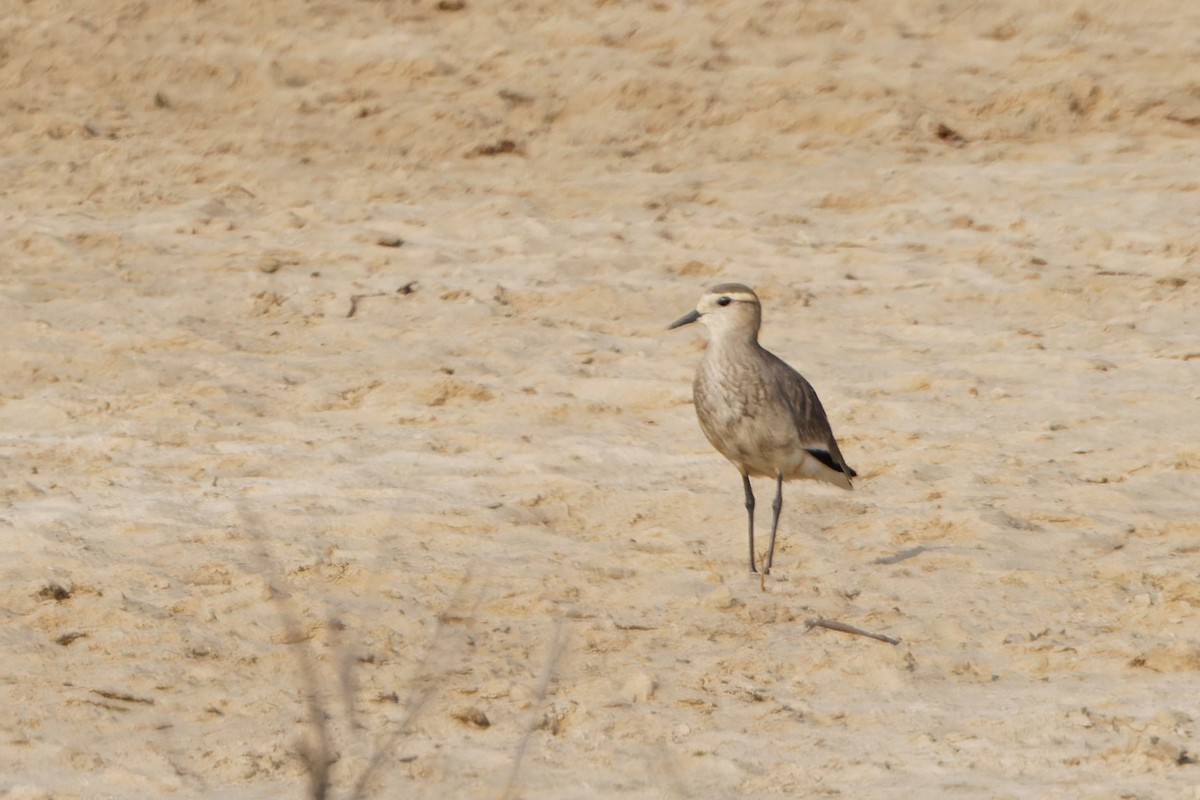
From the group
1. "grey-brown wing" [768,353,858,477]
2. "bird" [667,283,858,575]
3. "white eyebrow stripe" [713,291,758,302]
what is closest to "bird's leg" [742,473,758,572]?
"bird" [667,283,858,575]

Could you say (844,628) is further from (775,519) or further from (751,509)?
(751,509)

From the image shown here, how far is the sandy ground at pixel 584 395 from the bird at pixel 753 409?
29cm

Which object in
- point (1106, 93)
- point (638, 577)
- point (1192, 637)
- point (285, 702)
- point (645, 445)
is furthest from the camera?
point (1106, 93)

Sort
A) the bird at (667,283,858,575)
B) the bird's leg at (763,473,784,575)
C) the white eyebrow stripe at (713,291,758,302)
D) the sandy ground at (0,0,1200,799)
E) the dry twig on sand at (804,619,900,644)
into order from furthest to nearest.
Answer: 1. the white eyebrow stripe at (713,291,758,302)
2. the bird at (667,283,858,575)
3. the bird's leg at (763,473,784,575)
4. the dry twig on sand at (804,619,900,644)
5. the sandy ground at (0,0,1200,799)

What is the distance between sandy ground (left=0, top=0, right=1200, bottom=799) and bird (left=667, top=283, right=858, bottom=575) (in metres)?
0.29

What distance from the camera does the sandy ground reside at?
4.62 m

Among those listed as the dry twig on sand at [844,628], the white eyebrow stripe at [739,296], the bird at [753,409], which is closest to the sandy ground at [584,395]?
the dry twig on sand at [844,628]

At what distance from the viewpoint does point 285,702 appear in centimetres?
468

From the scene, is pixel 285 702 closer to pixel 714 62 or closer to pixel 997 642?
pixel 997 642

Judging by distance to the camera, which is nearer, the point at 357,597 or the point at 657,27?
the point at 357,597

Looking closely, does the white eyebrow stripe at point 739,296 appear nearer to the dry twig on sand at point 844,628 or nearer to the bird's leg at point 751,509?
the bird's leg at point 751,509

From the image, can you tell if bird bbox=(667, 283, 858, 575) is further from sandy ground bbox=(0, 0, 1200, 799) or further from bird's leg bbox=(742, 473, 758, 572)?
sandy ground bbox=(0, 0, 1200, 799)

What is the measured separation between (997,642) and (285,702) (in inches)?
86.0

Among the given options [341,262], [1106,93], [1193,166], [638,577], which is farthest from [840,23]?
[638,577]
